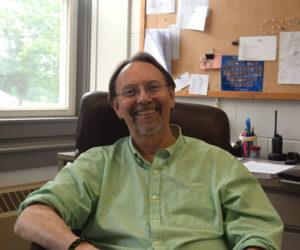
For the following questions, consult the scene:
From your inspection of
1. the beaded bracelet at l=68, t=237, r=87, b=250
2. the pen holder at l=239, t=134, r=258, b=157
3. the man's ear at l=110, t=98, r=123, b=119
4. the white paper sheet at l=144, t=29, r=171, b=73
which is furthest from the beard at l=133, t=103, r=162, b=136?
the white paper sheet at l=144, t=29, r=171, b=73

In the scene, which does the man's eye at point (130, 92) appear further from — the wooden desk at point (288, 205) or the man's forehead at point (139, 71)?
the wooden desk at point (288, 205)

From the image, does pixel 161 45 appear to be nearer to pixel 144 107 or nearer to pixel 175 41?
pixel 175 41

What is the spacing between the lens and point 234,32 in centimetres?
247

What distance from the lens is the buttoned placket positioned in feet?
4.40

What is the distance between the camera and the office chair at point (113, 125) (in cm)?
169

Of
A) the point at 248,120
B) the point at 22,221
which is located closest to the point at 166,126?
the point at 22,221

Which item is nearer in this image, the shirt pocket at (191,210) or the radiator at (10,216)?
the shirt pocket at (191,210)

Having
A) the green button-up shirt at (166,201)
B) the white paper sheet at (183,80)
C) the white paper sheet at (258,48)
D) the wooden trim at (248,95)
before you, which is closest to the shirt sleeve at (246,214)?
the green button-up shirt at (166,201)

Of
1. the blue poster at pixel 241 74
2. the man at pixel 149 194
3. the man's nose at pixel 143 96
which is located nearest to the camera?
the man at pixel 149 194

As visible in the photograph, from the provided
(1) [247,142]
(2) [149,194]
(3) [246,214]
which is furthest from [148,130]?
(1) [247,142]

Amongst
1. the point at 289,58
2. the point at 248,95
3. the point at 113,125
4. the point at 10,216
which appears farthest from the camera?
the point at 248,95

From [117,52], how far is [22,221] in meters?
1.84

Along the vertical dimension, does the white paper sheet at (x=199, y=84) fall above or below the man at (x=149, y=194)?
above

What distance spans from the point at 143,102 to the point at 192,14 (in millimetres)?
1295
